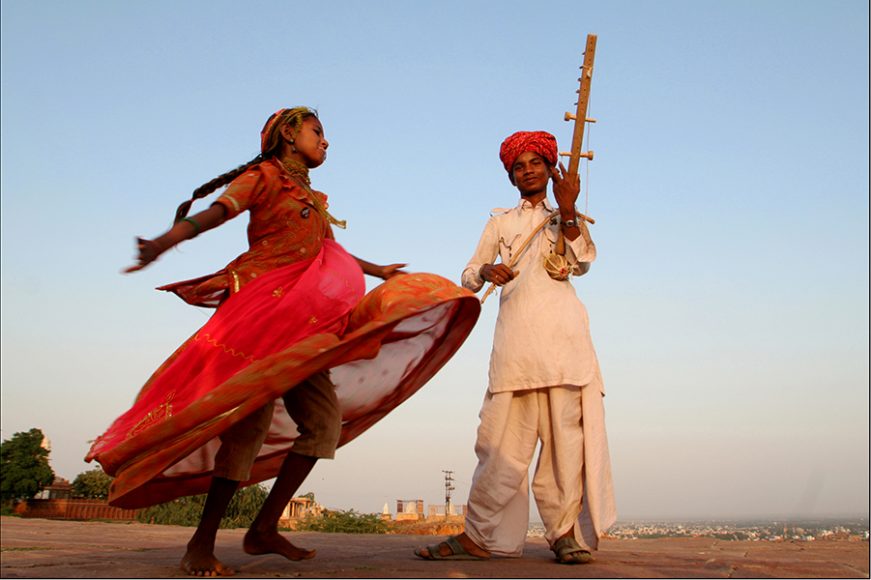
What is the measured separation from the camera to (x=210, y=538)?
10.1 feet

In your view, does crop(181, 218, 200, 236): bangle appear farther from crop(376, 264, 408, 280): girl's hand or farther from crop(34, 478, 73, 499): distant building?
crop(34, 478, 73, 499): distant building

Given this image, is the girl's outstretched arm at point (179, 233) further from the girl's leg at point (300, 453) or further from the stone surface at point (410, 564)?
the stone surface at point (410, 564)

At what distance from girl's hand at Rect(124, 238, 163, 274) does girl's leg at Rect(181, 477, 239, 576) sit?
999mm

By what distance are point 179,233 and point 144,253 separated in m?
0.22

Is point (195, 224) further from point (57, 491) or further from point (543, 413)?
point (57, 491)

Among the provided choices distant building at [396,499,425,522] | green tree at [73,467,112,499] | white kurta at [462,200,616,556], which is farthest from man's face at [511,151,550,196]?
green tree at [73,467,112,499]

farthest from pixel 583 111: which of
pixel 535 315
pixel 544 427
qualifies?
pixel 544 427

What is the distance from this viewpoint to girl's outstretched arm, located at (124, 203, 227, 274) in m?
2.88

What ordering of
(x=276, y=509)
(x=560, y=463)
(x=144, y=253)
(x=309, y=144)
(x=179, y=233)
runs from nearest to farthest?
(x=144, y=253) < (x=179, y=233) < (x=276, y=509) < (x=309, y=144) < (x=560, y=463)

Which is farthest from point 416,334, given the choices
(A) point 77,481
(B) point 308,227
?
(A) point 77,481

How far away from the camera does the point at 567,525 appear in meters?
3.92

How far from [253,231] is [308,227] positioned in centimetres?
26

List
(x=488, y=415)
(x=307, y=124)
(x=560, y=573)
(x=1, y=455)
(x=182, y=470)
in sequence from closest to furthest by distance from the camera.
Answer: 1. (x=560, y=573)
2. (x=182, y=470)
3. (x=307, y=124)
4. (x=488, y=415)
5. (x=1, y=455)

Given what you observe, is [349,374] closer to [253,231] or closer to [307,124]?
[253,231]
